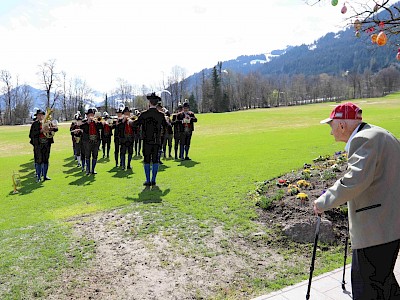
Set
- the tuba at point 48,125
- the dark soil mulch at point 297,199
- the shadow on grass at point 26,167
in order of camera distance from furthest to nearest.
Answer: the shadow on grass at point 26,167 → the tuba at point 48,125 → the dark soil mulch at point 297,199

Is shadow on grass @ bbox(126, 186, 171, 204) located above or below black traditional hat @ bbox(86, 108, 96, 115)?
below

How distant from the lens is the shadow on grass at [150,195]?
27.4 ft

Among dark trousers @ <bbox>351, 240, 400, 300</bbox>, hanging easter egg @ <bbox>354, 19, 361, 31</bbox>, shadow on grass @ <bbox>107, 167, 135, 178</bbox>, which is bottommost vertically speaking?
shadow on grass @ <bbox>107, 167, 135, 178</bbox>

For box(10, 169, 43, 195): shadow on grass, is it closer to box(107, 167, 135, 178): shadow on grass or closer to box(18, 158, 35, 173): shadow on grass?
box(18, 158, 35, 173): shadow on grass

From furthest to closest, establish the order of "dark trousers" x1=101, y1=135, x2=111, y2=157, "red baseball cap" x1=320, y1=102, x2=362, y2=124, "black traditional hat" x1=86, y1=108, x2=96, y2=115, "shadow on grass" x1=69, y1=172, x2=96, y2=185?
"dark trousers" x1=101, y1=135, x2=111, y2=157 < "black traditional hat" x1=86, y1=108, x2=96, y2=115 < "shadow on grass" x1=69, y1=172, x2=96, y2=185 < "red baseball cap" x1=320, y1=102, x2=362, y2=124

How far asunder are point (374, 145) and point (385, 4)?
4.18 metres

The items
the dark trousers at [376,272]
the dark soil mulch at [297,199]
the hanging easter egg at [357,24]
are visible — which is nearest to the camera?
the dark trousers at [376,272]

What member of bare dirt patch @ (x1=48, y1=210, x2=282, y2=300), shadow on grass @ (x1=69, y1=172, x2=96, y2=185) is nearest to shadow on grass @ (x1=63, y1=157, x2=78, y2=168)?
shadow on grass @ (x1=69, y1=172, x2=96, y2=185)

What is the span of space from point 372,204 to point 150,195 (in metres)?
6.53

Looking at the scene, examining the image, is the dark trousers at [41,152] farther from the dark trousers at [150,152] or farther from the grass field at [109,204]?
the dark trousers at [150,152]

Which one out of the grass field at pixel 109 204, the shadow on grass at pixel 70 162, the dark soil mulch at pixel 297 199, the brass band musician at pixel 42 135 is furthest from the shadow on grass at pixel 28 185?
the dark soil mulch at pixel 297 199

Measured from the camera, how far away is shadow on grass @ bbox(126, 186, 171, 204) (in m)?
8.35

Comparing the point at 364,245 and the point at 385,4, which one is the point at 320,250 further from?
the point at 385,4

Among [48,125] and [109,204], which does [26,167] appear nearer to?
[48,125]
